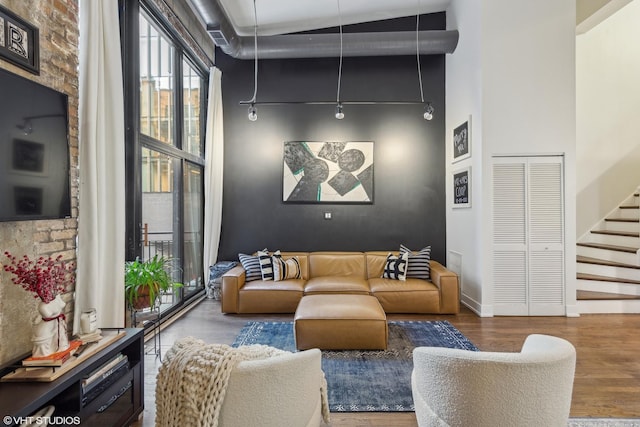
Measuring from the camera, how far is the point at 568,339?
3.47 meters

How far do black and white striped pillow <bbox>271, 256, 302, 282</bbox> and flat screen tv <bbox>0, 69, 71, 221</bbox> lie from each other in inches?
114

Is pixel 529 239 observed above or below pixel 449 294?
above

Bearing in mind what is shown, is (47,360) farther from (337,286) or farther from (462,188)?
(462,188)

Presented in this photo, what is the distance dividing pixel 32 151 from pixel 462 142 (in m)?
4.71

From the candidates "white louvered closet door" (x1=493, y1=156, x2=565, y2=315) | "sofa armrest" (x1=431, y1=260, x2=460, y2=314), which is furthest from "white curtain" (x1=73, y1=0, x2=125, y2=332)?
"white louvered closet door" (x1=493, y1=156, x2=565, y2=315)

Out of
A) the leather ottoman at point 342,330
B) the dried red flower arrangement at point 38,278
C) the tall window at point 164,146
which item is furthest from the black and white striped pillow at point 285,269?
the dried red flower arrangement at point 38,278

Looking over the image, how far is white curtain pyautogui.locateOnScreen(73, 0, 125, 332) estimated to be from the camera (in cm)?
229

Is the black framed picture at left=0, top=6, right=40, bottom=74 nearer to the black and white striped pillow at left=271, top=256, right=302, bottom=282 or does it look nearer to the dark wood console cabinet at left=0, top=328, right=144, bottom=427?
the dark wood console cabinet at left=0, top=328, right=144, bottom=427

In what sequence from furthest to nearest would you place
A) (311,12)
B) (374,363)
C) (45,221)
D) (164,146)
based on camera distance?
(311,12) → (164,146) → (374,363) → (45,221)

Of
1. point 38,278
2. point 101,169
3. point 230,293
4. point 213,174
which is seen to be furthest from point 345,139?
point 38,278

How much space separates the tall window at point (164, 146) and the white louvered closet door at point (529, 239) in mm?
4116

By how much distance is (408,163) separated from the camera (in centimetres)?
545

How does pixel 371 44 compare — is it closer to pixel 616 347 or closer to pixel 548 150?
pixel 548 150

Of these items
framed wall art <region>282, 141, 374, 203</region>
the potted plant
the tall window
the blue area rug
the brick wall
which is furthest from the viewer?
framed wall art <region>282, 141, 374, 203</region>
